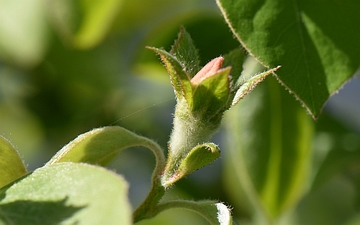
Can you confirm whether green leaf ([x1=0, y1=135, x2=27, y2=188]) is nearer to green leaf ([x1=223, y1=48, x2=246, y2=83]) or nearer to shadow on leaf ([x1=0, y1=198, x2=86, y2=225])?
shadow on leaf ([x1=0, y1=198, x2=86, y2=225])

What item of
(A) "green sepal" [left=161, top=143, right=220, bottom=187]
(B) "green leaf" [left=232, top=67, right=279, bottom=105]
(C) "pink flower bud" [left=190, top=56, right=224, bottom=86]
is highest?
(C) "pink flower bud" [left=190, top=56, right=224, bottom=86]

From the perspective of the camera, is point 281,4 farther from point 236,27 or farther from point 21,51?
point 21,51

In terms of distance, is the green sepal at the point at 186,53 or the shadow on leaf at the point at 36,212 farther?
the green sepal at the point at 186,53

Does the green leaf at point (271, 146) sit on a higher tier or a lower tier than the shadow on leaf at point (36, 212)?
lower

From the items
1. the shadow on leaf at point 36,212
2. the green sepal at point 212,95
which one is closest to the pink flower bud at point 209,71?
the green sepal at point 212,95

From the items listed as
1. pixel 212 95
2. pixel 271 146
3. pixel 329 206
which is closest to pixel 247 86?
pixel 212 95

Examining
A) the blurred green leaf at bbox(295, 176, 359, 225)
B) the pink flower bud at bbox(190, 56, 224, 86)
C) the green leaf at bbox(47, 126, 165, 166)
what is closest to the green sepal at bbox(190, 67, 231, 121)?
the pink flower bud at bbox(190, 56, 224, 86)

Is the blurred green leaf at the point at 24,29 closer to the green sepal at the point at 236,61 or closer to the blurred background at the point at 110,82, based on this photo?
the blurred background at the point at 110,82

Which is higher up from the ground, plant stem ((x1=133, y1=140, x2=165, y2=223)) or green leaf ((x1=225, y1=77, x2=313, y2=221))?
plant stem ((x1=133, y1=140, x2=165, y2=223))
